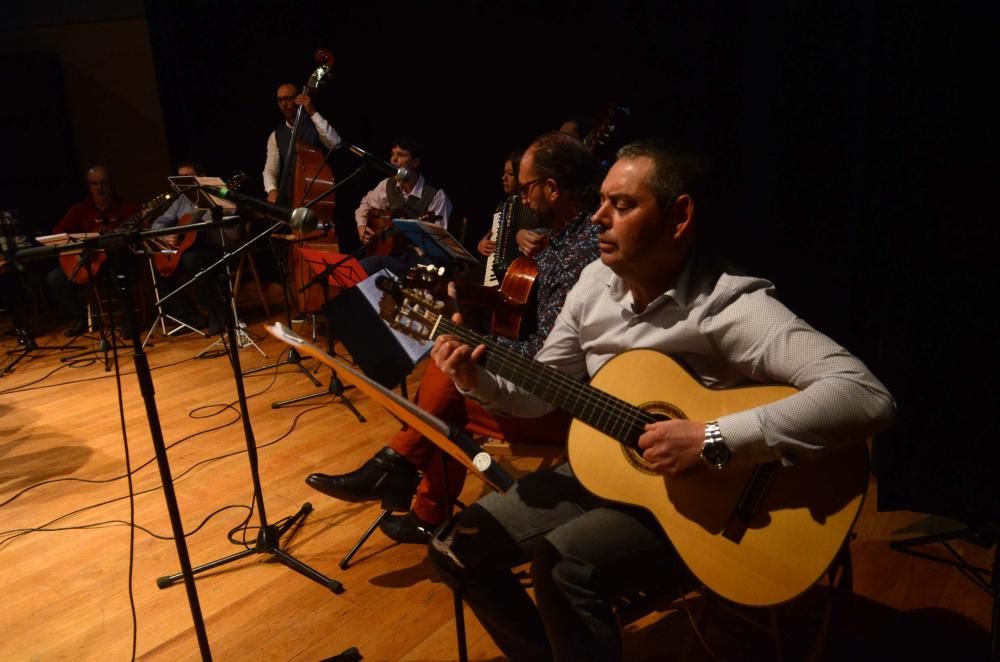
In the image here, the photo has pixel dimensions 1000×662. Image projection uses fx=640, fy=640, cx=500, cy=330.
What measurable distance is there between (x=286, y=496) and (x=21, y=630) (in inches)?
38.8

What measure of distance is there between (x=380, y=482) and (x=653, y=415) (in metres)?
1.17

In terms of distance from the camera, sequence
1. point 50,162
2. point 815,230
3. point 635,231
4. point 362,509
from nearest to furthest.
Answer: point 635,231, point 362,509, point 815,230, point 50,162

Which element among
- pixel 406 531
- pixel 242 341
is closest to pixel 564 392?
pixel 406 531

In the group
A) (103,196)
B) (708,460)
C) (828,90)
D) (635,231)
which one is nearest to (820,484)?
(708,460)

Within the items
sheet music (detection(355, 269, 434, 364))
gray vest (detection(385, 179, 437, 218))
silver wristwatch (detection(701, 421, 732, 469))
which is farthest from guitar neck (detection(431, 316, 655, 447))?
gray vest (detection(385, 179, 437, 218))

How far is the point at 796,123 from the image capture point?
2924 mm

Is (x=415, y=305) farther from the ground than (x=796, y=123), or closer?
closer

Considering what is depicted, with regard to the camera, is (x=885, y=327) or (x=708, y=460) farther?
(x=885, y=327)

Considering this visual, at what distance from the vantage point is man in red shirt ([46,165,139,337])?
5.38 metres

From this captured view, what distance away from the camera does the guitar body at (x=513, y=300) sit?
2.42 metres

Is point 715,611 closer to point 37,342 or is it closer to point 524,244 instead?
point 524,244

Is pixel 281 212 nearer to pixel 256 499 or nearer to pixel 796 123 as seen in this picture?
pixel 256 499

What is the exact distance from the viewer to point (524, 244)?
9.71 ft

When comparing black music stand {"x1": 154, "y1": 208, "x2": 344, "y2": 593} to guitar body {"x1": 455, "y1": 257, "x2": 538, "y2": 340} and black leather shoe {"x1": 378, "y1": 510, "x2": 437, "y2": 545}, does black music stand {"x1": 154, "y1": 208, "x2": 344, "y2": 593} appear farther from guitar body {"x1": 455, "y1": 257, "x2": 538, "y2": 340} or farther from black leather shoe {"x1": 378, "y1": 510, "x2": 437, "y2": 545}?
guitar body {"x1": 455, "y1": 257, "x2": 538, "y2": 340}
